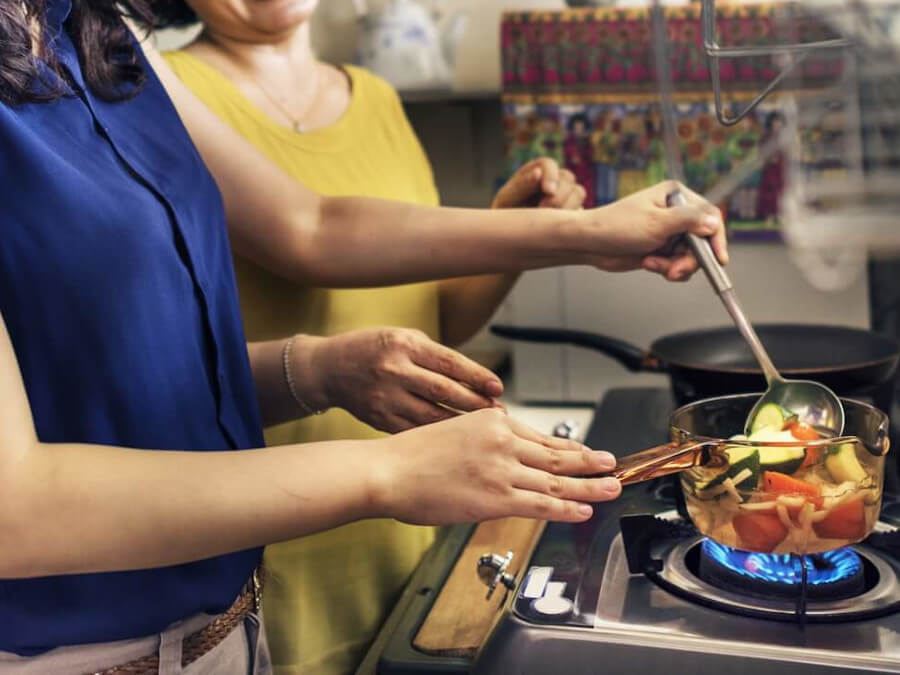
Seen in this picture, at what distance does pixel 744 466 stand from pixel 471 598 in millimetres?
307

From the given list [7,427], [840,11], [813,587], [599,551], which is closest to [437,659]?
[599,551]

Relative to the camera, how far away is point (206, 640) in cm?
73

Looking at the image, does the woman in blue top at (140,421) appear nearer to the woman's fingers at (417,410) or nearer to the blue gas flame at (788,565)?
the woman's fingers at (417,410)

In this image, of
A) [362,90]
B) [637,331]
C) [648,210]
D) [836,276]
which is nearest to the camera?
[648,210]

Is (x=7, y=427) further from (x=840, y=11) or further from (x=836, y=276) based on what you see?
(x=836, y=276)

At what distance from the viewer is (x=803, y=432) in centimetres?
77

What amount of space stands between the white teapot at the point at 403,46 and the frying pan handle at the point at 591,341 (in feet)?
1.48

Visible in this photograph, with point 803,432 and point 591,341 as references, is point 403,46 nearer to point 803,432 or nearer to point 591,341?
point 591,341

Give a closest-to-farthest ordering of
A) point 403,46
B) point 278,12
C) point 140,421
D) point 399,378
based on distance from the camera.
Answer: point 140,421, point 399,378, point 278,12, point 403,46

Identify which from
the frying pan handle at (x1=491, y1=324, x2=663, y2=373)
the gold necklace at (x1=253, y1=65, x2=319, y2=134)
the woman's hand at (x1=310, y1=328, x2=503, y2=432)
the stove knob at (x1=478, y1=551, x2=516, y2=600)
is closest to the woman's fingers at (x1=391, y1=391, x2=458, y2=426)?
the woman's hand at (x1=310, y1=328, x2=503, y2=432)

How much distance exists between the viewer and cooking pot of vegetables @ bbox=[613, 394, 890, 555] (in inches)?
26.0

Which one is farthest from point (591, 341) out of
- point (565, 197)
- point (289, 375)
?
point (289, 375)

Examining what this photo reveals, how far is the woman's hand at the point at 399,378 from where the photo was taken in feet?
2.49

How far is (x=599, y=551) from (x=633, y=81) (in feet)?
2.78
